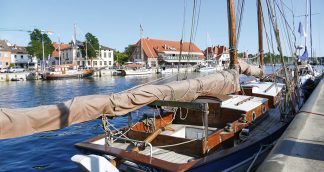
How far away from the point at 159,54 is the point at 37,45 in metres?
35.8

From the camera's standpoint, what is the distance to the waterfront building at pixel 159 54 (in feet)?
299

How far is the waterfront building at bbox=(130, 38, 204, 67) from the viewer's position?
299 ft

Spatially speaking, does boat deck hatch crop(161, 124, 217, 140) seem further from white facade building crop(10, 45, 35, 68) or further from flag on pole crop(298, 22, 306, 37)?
white facade building crop(10, 45, 35, 68)

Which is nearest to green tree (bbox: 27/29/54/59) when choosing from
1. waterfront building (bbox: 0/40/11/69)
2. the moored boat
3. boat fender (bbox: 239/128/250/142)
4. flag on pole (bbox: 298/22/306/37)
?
waterfront building (bbox: 0/40/11/69)

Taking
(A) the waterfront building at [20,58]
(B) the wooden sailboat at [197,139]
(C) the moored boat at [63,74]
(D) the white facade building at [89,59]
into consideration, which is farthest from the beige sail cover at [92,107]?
(A) the waterfront building at [20,58]

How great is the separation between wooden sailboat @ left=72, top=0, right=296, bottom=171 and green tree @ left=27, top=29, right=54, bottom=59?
77808mm

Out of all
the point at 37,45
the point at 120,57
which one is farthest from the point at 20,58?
the point at 120,57

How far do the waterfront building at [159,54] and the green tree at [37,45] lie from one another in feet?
87.3

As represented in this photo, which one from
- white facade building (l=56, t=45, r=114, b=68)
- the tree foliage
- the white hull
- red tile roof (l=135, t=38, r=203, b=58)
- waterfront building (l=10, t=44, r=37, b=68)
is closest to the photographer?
the white hull

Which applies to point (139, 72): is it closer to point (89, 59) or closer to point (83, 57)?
point (89, 59)

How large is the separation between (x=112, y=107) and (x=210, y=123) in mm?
3806

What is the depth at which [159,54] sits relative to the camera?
92000 mm

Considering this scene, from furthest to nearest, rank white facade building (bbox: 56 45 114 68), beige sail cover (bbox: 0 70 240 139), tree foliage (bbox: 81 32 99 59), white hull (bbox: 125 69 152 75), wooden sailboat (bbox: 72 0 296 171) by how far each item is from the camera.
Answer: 1. white facade building (bbox: 56 45 114 68)
2. tree foliage (bbox: 81 32 99 59)
3. white hull (bbox: 125 69 152 75)
4. wooden sailboat (bbox: 72 0 296 171)
5. beige sail cover (bbox: 0 70 240 139)

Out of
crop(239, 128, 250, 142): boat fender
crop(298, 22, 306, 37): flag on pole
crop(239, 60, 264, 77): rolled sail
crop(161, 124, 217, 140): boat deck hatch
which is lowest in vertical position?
crop(161, 124, 217, 140): boat deck hatch
